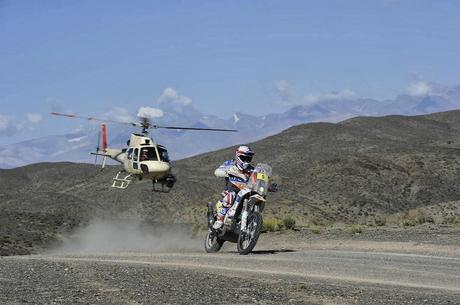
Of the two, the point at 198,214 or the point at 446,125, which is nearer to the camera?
the point at 198,214

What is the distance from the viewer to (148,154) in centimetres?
3381

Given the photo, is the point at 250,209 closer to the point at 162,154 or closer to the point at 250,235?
the point at 250,235

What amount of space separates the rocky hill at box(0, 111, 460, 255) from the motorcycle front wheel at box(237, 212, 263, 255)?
74.7 ft

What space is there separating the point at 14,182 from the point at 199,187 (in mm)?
44118

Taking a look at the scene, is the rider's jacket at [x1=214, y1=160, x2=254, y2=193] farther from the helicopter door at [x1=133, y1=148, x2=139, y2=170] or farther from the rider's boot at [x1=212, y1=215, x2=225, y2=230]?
the helicopter door at [x1=133, y1=148, x2=139, y2=170]

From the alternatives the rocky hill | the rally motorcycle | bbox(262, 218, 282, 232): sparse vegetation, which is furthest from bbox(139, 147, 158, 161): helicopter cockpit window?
the rally motorcycle

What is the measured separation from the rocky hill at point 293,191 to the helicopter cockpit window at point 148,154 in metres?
8.51

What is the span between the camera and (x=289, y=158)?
8462 cm

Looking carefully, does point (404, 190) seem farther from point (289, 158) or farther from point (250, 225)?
point (250, 225)

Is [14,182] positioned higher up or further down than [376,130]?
further down

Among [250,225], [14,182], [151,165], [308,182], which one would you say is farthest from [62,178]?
[250,225]

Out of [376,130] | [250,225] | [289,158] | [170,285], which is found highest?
[376,130]

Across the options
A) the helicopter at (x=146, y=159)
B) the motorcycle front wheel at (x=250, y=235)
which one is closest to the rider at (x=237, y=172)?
the motorcycle front wheel at (x=250, y=235)

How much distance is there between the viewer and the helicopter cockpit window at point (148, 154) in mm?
33781
